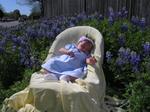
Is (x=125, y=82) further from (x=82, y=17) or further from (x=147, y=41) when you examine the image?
(x=82, y=17)

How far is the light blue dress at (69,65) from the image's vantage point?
7.73 m

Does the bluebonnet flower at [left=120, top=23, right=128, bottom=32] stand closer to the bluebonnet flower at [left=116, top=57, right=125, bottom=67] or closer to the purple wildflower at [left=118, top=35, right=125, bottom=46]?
the purple wildflower at [left=118, top=35, right=125, bottom=46]

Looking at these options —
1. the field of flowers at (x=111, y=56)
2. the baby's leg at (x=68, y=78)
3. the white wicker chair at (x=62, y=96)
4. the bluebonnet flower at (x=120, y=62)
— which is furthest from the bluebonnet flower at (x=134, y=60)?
the baby's leg at (x=68, y=78)

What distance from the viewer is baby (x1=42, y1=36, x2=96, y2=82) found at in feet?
25.1

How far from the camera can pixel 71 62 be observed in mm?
8031

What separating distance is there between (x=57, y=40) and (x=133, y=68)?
1.52 m

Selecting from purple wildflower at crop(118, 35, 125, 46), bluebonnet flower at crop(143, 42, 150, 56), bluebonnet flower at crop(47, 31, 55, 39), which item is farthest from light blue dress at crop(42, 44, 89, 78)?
bluebonnet flower at crop(47, 31, 55, 39)

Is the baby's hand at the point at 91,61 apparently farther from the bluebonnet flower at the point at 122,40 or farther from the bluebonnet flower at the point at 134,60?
the bluebonnet flower at the point at 122,40

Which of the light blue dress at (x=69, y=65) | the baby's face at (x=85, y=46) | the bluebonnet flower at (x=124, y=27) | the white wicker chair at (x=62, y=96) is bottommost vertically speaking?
the white wicker chair at (x=62, y=96)

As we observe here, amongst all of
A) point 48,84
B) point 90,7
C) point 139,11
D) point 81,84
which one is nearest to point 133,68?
point 81,84

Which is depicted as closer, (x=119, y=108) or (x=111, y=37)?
(x=119, y=108)

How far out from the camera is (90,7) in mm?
14453

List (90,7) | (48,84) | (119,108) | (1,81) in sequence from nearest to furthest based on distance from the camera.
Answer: (48,84) < (119,108) < (1,81) < (90,7)

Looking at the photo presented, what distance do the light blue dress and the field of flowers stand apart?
0.43 meters
